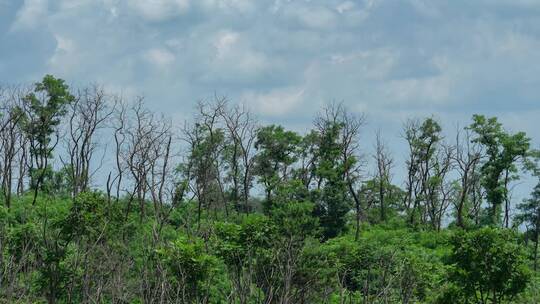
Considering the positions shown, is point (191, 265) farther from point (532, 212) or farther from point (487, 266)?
point (532, 212)

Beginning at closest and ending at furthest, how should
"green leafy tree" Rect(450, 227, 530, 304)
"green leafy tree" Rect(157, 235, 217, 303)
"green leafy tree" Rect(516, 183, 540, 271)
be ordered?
"green leafy tree" Rect(157, 235, 217, 303), "green leafy tree" Rect(450, 227, 530, 304), "green leafy tree" Rect(516, 183, 540, 271)

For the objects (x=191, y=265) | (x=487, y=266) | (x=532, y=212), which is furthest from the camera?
(x=532, y=212)

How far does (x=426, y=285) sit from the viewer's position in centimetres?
2945

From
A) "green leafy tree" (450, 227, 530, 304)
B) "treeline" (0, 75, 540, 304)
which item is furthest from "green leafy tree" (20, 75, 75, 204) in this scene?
"green leafy tree" (450, 227, 530, 304)

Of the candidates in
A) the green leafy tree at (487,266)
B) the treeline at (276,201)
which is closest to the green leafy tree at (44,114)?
the treeline at (276,201)

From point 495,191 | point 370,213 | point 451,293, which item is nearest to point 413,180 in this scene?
point 370,213

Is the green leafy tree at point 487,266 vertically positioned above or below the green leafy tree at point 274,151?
below

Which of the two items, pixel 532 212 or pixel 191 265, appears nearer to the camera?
pixel 191 265

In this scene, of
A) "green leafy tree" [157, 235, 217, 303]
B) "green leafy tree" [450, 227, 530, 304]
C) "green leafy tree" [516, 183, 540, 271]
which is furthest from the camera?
"green leafy tree" [516, 183, 540, 271]

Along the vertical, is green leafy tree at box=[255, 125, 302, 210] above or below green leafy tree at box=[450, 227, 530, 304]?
above

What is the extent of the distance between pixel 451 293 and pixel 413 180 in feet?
99.5

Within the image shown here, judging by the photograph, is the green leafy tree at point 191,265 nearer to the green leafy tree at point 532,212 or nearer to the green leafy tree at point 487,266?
the green leafy tree at point 487,266

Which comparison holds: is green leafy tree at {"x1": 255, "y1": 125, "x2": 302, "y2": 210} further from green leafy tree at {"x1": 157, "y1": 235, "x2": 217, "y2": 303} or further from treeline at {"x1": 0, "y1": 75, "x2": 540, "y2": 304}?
green leafy tree at {"x1": 157, "y1": 235, "x2": 217, "y2": 303}

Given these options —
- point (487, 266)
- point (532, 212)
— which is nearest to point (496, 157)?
point (532, 212)
